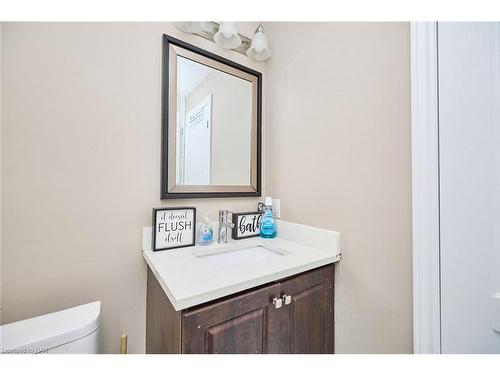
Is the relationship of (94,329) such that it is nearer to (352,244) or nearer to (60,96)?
(60,96)

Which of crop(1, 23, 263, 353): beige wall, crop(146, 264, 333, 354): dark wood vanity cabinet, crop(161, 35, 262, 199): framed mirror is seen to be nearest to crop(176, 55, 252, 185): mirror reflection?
crop(161, 35, 262, 199): framed mirror

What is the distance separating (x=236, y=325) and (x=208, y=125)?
94 centimetres

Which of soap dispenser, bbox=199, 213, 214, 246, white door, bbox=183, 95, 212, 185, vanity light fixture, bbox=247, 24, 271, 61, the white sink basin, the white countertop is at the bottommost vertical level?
the white sink basin

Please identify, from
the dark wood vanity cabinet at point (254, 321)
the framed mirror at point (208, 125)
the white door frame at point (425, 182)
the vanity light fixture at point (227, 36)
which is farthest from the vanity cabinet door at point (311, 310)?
the vanity light fixture at point (227, 36)

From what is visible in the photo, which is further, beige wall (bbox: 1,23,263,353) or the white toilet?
beige wall (bbox: 1,23,263,353)

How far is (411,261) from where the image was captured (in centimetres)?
74

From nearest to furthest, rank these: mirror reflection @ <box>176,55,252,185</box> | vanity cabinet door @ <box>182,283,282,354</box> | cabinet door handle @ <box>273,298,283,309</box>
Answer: vanity cabinet door @ <box>182,283,282,354</box>
cabinet door handle @ <box>273,298,283,309</box>
mirror reflection @ <box>176,55,252,185</box>

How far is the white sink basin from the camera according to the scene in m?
1.00

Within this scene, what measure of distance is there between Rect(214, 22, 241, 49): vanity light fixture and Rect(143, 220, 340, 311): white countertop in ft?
3.35

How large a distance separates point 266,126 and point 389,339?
3.95 ft

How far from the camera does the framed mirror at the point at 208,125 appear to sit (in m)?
1.04

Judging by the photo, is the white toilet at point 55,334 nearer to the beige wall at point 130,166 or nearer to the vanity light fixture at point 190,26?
the beige wall at point 130,166

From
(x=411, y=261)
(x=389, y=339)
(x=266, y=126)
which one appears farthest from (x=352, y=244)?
(x=266, y=126)

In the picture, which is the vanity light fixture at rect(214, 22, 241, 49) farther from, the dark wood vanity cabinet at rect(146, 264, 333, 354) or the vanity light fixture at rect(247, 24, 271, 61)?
the dark wood vanity cabinet at rect(146, 264, 333, 354)
